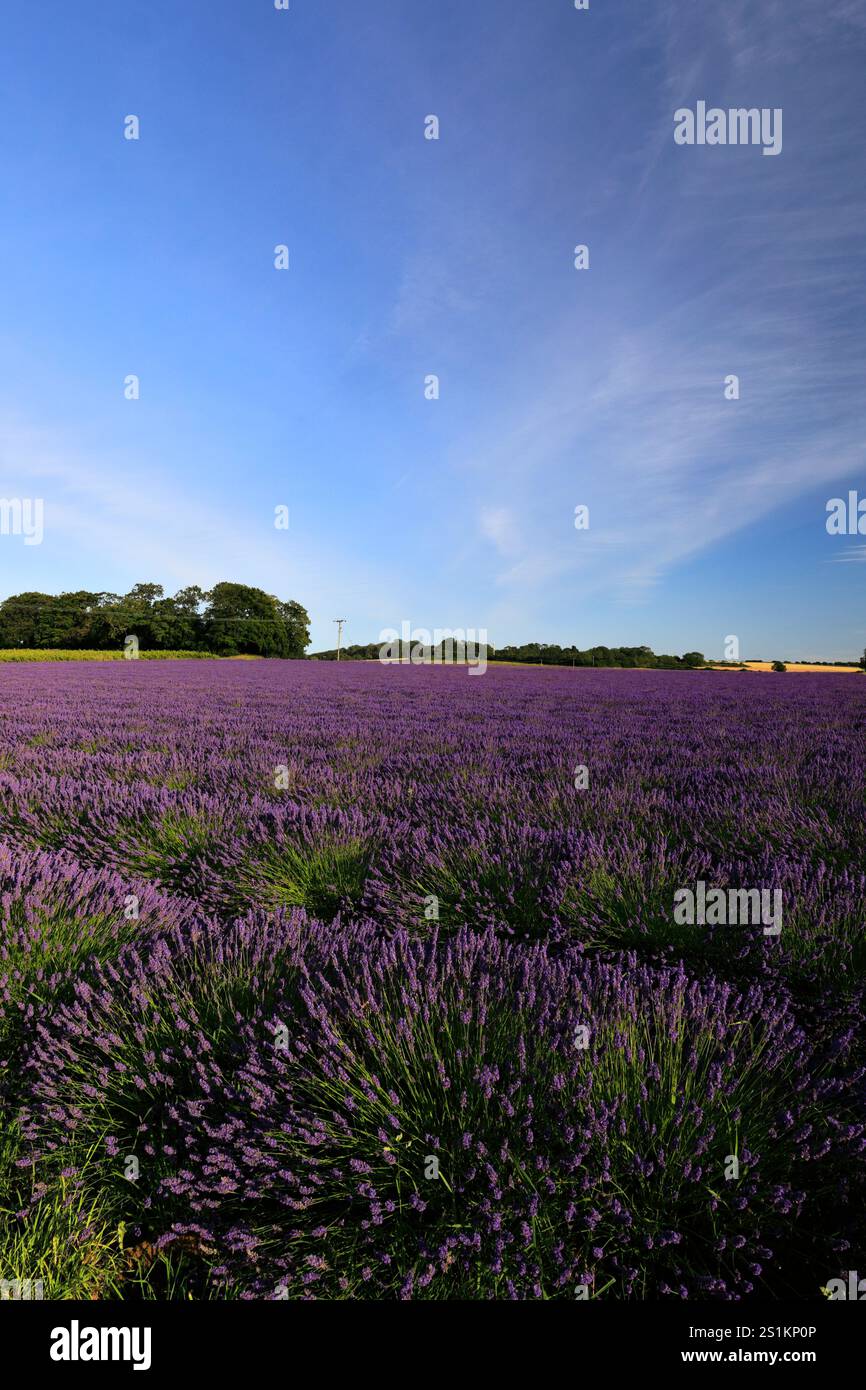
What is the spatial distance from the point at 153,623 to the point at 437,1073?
6945 cm

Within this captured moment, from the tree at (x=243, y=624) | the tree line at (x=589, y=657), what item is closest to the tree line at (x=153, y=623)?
the tree at (x=243, y=624)

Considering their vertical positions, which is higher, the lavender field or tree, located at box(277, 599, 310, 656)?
tree, located at box(277, 599, 310, 656)

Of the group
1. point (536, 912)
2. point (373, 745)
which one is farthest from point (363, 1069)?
point (373, 745)

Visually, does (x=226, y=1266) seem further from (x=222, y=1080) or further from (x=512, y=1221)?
(x=512, y=1221)

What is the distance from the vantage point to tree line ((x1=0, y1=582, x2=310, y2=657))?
62656mm

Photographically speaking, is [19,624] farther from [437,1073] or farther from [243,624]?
[437,1073]

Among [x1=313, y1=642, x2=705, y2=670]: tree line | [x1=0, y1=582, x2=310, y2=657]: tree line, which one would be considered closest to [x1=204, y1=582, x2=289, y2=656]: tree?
[x1=0, y1=582, x2=310, y2=657]: tree line

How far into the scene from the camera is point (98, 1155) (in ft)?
4.30

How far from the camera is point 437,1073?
1.24 m

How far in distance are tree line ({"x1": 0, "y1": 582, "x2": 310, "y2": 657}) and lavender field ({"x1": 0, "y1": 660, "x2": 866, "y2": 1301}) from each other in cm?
6054

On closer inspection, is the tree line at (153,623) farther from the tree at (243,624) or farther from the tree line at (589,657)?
the tree line at (589,657)

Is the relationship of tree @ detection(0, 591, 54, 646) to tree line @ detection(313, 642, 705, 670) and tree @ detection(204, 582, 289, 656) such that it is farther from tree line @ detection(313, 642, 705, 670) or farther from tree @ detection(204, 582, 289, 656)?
tree line @ detection(313, 642, 705, 670)

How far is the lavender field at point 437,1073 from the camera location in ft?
3.46

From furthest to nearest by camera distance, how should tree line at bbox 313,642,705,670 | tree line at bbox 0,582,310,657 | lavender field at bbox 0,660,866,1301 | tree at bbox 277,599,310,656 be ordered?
tree at bbox 277,599,310,656 → tree line at bbox 0,582,310,657 → tree line at bbox 313,642,705,670 → lavender field at bbox 0,660,866,1301
